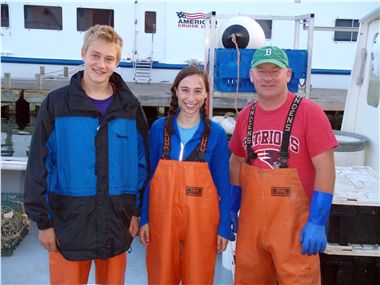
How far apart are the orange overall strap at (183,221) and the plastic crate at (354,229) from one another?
804 mm

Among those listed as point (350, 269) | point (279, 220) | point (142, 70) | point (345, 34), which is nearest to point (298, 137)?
point (279, 220)

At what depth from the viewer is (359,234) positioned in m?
2.86

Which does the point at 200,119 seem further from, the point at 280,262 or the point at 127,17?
the point at 127,17

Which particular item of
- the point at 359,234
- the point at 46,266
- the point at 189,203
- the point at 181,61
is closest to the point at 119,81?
the point at 189,203

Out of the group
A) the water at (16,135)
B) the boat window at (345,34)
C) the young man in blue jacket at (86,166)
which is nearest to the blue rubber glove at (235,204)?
the young man in blue jacket at (86,166)

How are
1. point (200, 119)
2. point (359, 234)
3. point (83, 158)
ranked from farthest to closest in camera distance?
point (359, 234)
point (200, 119)
point (83, 158)

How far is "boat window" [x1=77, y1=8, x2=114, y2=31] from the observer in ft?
50.0

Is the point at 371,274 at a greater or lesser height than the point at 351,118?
lesser

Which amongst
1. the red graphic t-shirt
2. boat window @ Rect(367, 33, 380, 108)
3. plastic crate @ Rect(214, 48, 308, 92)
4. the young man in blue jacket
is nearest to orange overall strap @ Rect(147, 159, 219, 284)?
the young man in blue jacket

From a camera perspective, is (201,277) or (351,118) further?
(351,118)

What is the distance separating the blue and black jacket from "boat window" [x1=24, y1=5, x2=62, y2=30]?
14.0m

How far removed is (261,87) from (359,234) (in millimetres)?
1176

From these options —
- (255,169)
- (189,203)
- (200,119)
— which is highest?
(200,119)

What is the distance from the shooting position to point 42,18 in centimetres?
1535
